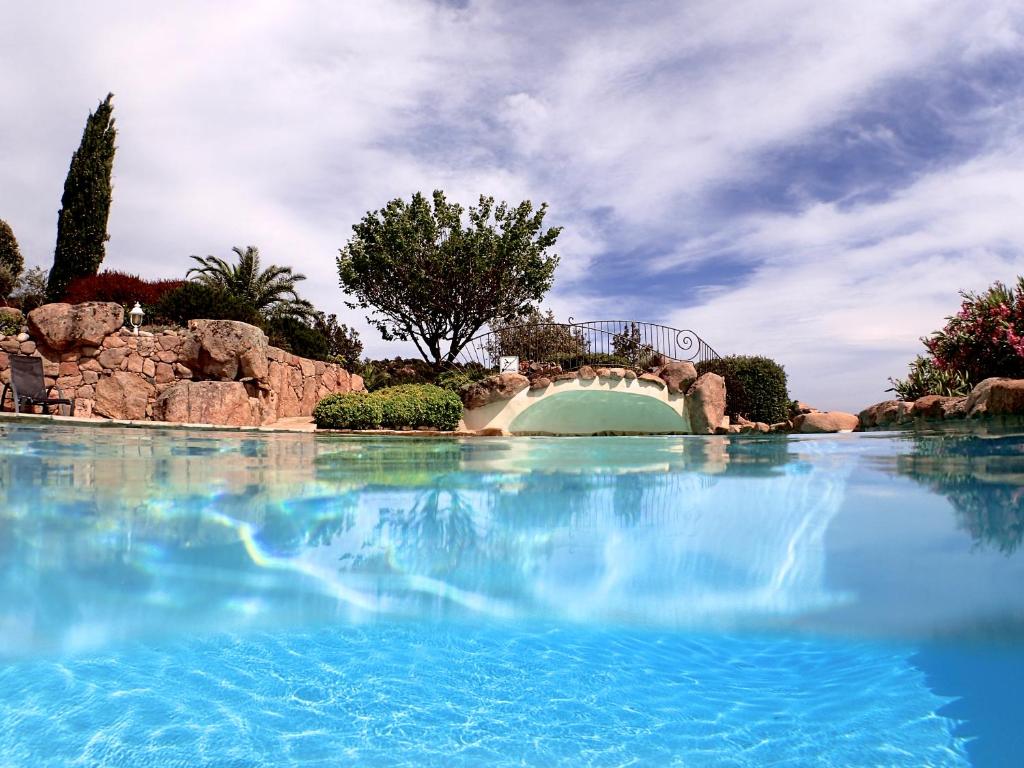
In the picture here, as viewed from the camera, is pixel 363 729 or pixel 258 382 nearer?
pixel 363 729

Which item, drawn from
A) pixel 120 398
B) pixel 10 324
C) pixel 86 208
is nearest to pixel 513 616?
pixel 120 398

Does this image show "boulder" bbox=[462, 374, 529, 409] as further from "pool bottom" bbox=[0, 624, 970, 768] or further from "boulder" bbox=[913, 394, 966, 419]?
"pool bottom" bbox=[0, 624, 970, 768]

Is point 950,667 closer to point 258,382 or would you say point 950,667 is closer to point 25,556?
point 25,556

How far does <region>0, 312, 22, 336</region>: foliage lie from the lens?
15.8 meters

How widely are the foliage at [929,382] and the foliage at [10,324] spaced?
70.1ft

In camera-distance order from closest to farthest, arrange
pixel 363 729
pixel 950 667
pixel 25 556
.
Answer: pixel 363 729, pixel 950 667, pixel 25 556

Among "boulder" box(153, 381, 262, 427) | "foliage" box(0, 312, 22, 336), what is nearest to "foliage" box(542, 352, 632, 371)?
"boulder" box(153, 381, 262, 427)

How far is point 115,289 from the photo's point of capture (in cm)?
Answer: 2052

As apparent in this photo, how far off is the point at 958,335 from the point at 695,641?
1167cm

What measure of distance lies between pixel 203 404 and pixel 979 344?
1592 centimetres

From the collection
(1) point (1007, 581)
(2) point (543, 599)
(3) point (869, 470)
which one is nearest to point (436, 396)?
(3) point (869, 470)

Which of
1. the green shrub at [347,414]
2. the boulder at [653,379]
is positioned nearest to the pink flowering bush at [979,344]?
the boulder at [653,379]

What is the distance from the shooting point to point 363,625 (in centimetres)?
398

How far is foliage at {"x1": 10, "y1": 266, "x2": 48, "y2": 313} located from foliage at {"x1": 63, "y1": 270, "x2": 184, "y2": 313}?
9.20 feet
